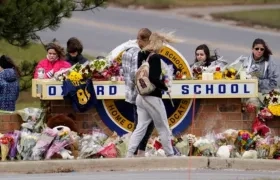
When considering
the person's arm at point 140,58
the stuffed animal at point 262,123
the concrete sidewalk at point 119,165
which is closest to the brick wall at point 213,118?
the stuffed animal at point 262,123

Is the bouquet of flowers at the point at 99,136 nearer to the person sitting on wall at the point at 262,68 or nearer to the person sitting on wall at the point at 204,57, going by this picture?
the person sitting on wall at the point at 204,57

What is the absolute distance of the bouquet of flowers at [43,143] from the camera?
55.7 ft

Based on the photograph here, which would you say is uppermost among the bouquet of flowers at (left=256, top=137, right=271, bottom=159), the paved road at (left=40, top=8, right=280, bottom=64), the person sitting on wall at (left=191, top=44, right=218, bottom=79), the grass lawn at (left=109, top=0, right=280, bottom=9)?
the grass lawn at (left=109, top=0, right=280, bottom=9)

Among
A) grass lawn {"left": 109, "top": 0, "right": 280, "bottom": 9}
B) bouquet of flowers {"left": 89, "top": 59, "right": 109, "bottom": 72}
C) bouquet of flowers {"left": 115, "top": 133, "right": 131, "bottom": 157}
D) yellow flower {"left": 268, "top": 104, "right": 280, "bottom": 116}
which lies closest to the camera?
bouquet of flowers {"left": 115, "top": 133, "right": 131, "bottom": 157}

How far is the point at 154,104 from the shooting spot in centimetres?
1666

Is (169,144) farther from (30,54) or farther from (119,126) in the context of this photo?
(30,54)

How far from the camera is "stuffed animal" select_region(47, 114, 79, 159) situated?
1712 cm

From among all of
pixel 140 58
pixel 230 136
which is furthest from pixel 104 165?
pixel 230 136

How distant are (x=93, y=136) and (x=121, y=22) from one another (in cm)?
2148

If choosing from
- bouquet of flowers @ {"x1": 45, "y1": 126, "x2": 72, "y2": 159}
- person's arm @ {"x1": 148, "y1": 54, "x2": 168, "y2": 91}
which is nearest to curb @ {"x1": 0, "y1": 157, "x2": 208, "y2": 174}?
bouquet of flowers @ {"x1": 45, "y1": 126, "x2": 72, "y2": 159}

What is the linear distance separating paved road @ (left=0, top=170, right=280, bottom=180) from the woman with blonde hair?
65cm

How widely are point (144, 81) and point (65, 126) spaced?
1.76 meters

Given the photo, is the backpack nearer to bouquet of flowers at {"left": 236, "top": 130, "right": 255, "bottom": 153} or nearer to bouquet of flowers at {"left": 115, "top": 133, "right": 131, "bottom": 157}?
bouquet of flowers at {"left": 115, "top": 133, "right": 131, "bottom": 157}

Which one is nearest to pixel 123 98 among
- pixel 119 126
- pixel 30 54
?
pixel 119 126
